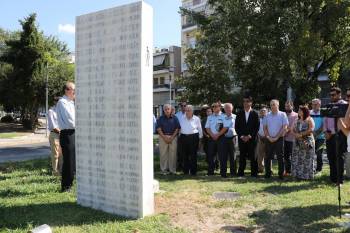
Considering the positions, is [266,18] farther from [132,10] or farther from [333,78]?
[132,10]

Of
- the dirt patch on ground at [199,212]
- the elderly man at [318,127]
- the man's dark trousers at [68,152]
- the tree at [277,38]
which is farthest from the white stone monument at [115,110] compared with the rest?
the tree at [277,38]

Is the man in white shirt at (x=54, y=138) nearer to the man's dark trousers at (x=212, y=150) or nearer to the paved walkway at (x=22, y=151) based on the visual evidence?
the man's dark trousers at (x=212, y=150)

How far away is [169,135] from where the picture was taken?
1230 centimetres

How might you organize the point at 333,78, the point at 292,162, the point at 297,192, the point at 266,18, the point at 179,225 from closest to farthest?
the point at 179,225
the point at 297,192
the point at 292,162
the point at 266,18
the point at 333,78

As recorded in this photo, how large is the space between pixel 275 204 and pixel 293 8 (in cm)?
1087

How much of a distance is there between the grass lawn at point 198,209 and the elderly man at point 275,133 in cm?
74

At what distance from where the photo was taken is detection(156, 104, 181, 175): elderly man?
1227 centimetres

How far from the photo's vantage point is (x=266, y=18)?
16.6 meters

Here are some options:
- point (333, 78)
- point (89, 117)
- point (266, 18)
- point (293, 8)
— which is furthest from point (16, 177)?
point (333, 78)

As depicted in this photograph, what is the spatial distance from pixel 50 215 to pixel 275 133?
5878mm

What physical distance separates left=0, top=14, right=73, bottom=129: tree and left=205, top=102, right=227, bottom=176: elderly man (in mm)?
29809

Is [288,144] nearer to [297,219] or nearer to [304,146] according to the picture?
[304,146]

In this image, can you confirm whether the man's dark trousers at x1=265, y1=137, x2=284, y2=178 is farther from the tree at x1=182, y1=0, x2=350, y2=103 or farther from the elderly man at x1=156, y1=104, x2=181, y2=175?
the tree at x1=182, y1=0, x2=350, y2=103

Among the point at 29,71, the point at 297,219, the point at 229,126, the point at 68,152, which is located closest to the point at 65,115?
the point at 68,152
